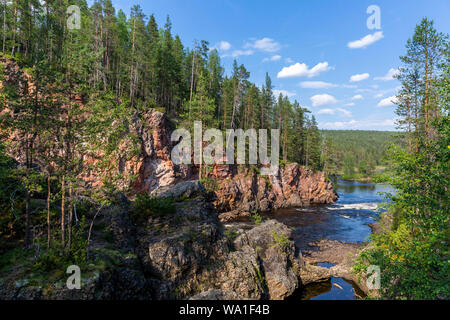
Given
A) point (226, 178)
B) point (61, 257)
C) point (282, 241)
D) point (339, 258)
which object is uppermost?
point (61, 257)

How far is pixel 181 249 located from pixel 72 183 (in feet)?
18.3

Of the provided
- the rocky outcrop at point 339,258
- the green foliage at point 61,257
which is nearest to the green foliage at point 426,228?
the rocky outcrop at point 339,258

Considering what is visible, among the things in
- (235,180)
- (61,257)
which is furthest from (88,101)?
(235,180)

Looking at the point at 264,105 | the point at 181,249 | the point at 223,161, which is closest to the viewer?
the point at 181,249

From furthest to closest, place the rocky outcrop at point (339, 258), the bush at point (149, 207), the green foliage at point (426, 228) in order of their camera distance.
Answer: the rocky outcrop at point (339, 258), the bush at point (149, 207), the green foliage at point (426, 228)

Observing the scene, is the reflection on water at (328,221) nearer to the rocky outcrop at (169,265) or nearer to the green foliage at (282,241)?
the green foliage at (282,241)

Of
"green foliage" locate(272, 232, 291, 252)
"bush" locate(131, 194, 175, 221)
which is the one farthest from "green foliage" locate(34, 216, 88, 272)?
"green foliage" locate(272, 232, 291, 252)

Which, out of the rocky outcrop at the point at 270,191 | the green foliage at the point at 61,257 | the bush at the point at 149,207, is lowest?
the rocky outcrop at the point at 270,191

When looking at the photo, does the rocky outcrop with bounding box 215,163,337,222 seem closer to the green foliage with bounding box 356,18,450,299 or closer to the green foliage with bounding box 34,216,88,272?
the green foliage with bounding box 34,216,88,272

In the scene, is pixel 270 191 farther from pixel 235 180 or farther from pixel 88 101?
pixel 88 101

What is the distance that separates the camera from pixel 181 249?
1039cm
